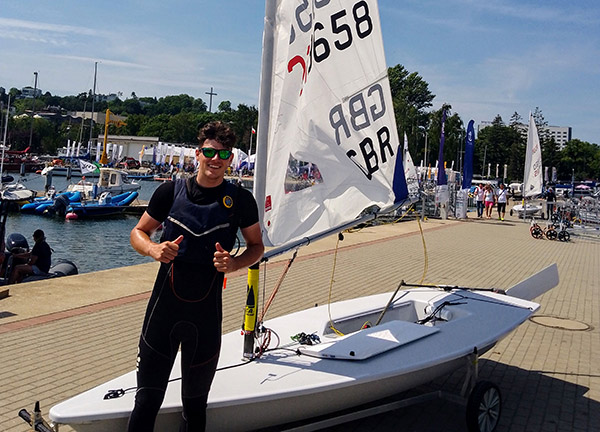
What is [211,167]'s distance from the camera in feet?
10.4

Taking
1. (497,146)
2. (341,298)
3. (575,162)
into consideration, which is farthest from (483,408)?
(575,162)

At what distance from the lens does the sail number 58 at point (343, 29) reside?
4473mm

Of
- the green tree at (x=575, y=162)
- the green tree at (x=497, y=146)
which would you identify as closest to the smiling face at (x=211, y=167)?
the green tree at (x=497, y=146)

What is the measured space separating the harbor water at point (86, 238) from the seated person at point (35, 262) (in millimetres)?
4048

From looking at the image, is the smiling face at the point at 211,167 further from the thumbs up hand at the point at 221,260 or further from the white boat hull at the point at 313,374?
the white boat hull at the point at 313,374

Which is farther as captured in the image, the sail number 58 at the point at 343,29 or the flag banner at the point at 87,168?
the flag banner at the point at 87,168

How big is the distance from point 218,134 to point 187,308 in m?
0.98

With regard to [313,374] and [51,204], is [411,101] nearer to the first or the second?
[51,204]

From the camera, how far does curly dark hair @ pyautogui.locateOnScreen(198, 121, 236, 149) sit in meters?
3.23

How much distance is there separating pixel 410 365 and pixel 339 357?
1.61ft

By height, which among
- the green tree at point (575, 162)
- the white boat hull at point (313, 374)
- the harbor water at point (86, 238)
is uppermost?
the green tree at point (575, 162)

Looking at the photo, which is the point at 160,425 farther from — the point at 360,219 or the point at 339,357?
the point at 360,219

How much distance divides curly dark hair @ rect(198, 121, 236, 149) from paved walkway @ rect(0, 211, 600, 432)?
2.40 metres

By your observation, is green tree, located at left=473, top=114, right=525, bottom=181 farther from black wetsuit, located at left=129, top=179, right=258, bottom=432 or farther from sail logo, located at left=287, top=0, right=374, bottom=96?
black wetsuit, located at left=129, top=179, right=258, bottom=432
